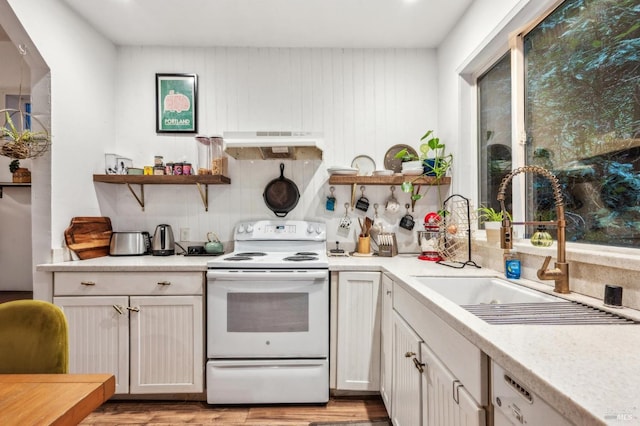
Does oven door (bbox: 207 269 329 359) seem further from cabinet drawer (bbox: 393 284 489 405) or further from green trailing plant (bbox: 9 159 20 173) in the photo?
green trailing plant (bbox: 9 159 20 173)

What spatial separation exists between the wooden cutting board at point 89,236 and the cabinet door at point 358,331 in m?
1.77

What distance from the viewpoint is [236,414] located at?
1933 mm

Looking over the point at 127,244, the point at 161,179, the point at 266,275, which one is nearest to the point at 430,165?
the point at 266,275

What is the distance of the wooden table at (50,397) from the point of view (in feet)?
2.37

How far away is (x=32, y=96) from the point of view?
2004 mm

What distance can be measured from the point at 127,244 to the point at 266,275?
1183 millimetres

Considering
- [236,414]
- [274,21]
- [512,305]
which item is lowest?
[236,414]

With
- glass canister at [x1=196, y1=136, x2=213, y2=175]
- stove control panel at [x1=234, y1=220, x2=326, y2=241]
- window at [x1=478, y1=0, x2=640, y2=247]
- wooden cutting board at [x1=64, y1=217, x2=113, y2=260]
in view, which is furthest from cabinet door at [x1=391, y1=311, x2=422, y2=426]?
wooden cutting board at [x1=64, y1=217, x2=113, y2=260]

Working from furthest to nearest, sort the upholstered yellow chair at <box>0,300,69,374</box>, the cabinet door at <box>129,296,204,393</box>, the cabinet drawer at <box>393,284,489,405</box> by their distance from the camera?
1. the cabinet door at <box>129,296,204,393</box>
2. the upholstered yellow chair at <box>0,300,69,374</box>
3. the cabinet drawer at <box>393,284,489,405</box>

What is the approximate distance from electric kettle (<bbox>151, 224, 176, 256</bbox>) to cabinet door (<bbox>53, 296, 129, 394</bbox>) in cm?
50

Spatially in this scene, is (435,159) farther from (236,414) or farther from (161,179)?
(236,414)

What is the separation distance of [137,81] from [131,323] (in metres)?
1.91

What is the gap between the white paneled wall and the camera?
8.54ft

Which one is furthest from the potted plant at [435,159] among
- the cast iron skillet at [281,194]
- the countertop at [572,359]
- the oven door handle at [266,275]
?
the countertop at [572,359]
